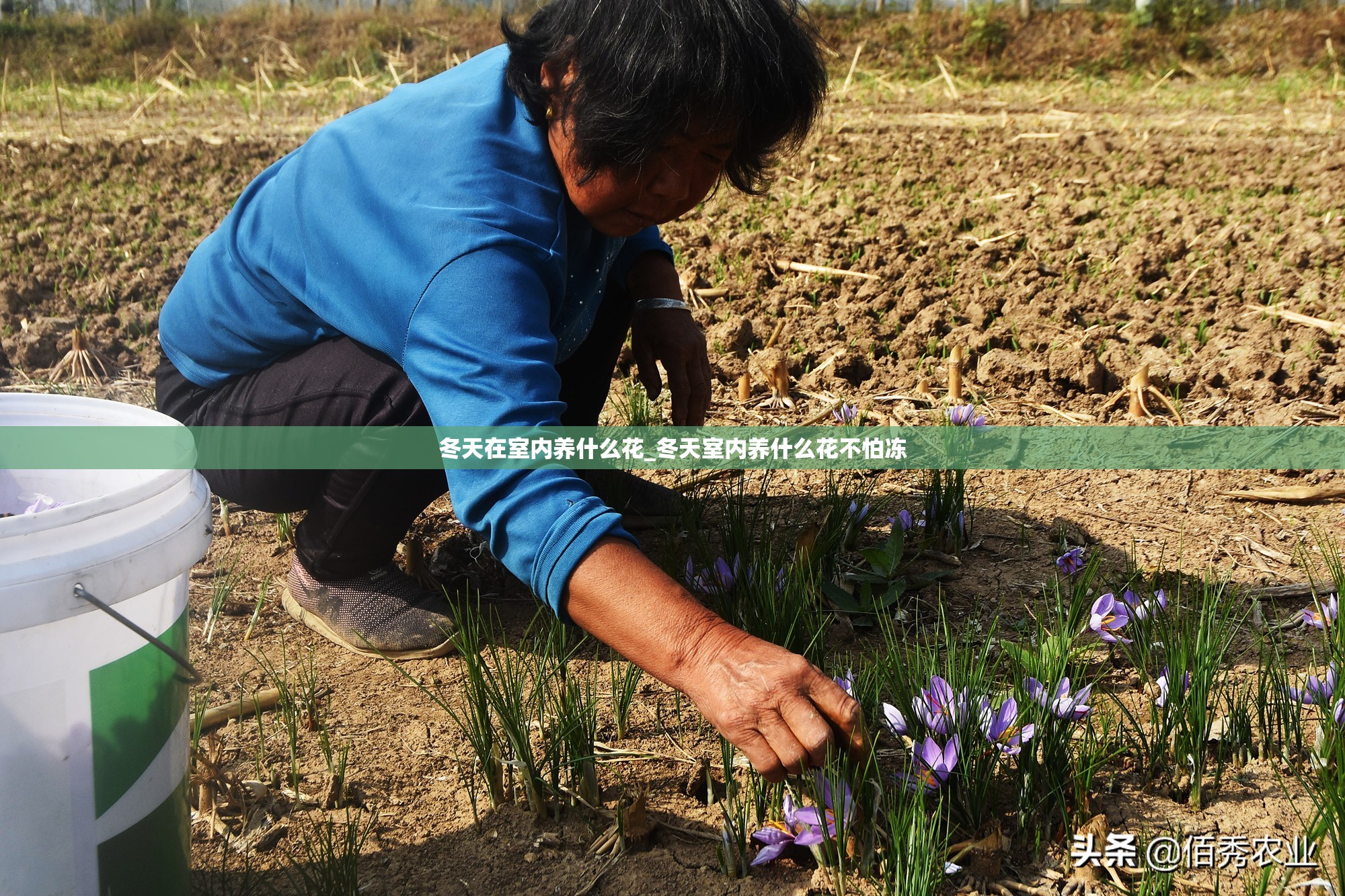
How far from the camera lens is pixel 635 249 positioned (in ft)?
9.07

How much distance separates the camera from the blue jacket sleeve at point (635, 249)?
2760 mm

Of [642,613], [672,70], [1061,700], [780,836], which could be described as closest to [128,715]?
[642,613]

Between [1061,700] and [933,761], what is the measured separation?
243 millimetres

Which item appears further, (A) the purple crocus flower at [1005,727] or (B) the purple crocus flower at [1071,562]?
(B) the purple crocus flower at [1071,562]

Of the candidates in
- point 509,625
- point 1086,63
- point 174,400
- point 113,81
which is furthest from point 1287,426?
point 113,81

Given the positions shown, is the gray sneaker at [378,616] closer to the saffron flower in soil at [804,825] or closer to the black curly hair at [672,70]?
the saffron flower in soil at [804,825]

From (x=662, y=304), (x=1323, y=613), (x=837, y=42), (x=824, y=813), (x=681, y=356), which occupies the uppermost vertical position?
(x=837, y=42)

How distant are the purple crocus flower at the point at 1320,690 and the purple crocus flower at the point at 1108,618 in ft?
0.95

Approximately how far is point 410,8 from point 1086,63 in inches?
403

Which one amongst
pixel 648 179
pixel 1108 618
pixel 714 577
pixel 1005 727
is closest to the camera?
pixel 1005 727

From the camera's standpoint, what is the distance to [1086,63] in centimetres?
1361

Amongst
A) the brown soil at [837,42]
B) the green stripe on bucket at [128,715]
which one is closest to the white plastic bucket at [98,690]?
the green stripe on bucket at [128,715]

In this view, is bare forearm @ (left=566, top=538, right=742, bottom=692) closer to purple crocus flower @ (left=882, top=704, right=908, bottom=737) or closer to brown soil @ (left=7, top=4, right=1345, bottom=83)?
purple crocus flower @ (left=882, top=704, right=908, bottom=737)

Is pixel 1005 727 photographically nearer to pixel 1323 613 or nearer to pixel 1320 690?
pixel 1320 690
